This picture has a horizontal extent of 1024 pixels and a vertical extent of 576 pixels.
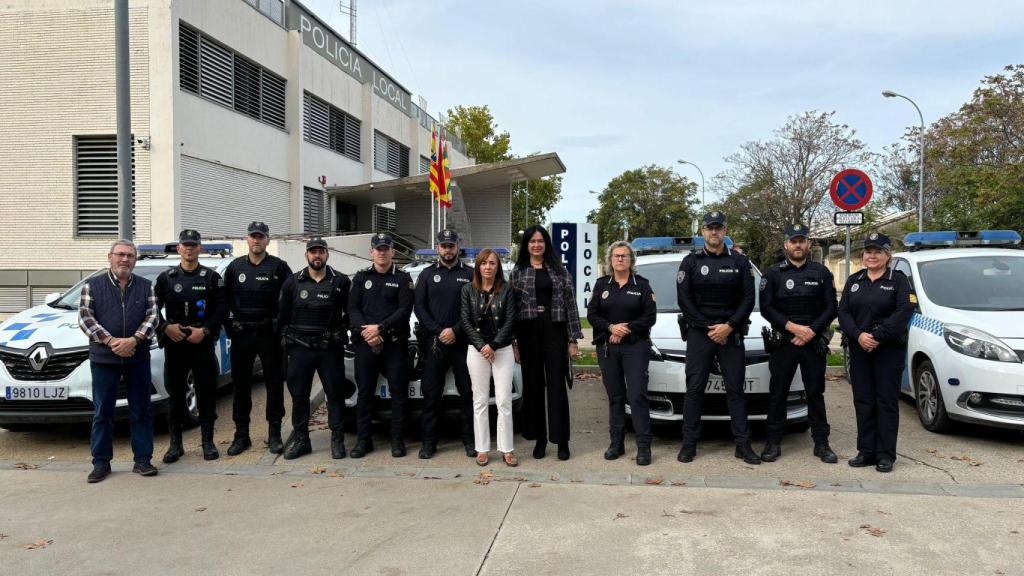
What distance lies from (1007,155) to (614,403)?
2421 centimetres

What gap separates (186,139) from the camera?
1733 cm

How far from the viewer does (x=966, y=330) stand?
6.32 m

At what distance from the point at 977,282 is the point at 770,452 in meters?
2.89

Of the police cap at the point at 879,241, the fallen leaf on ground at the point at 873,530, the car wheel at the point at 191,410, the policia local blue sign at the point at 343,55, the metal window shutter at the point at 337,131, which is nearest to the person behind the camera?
the fallen leaf on ground at the point at 873,530

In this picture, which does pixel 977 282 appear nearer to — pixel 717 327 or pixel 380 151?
pixel 717 327

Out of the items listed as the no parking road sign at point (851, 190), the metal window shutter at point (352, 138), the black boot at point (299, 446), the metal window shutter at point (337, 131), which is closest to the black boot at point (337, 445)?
the black boot at point (299, 446)

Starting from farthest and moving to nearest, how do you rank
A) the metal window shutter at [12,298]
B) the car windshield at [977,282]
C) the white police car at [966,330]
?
the metal window shutter at [12,298] → the car windshield at [977,282] → the white police car at [966,330]

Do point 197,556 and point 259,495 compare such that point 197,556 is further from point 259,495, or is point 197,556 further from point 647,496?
point 647,496

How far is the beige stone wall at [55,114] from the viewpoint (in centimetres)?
1650

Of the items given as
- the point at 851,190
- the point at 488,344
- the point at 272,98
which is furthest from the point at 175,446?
the point at 272,98

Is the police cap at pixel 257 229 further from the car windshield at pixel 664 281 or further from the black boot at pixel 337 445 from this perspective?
the car windshield at pixel 664 281

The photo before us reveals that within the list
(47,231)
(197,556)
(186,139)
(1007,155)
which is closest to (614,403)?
(197,556)

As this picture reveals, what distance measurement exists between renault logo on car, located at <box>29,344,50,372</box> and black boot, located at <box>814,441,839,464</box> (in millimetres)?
6482

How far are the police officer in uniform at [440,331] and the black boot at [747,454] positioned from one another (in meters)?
2.19
